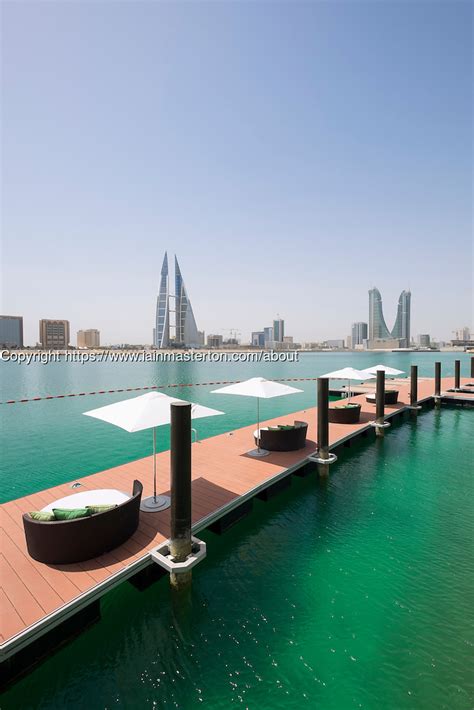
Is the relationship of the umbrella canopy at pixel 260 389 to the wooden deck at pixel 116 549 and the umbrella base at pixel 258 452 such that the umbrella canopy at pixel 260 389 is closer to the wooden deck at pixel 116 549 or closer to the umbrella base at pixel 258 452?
the umbrella base at pixel 258 452

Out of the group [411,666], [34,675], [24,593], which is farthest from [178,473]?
[411,666]

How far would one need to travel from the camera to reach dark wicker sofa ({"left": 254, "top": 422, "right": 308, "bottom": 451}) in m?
10.7

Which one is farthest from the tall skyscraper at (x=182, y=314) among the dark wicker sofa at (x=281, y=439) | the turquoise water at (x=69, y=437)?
the dark wicker sofa at (x=281, y=439)

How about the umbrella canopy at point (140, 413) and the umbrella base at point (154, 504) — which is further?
the umbrella base at point (154, 504)

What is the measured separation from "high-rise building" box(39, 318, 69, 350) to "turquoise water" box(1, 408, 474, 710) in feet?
605

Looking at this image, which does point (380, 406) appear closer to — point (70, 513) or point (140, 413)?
point (140, 413)

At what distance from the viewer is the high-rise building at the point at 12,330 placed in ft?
554

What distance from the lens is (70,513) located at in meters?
5.40

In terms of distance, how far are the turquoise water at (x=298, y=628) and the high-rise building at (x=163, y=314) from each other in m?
164

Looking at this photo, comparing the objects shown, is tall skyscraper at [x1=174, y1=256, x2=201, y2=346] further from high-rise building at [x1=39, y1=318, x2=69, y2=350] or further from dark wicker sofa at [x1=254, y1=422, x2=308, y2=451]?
dark wicker sofa at [x1=254, y1=422, x2=308, y2=451]

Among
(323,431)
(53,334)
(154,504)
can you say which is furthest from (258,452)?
(53,334)

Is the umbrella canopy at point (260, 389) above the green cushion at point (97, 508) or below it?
above

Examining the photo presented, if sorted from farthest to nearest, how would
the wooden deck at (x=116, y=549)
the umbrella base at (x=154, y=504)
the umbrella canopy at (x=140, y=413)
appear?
the umbrella base at (x=154, y=504), the umbrella canopy at (x=140, y=413), the wooden deck at (x=116, y=549)

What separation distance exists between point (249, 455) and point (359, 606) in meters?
5.20
